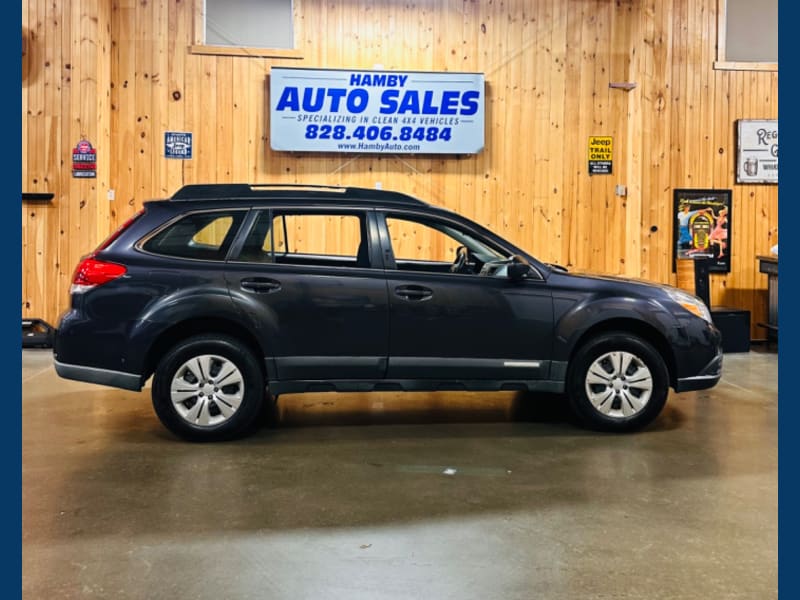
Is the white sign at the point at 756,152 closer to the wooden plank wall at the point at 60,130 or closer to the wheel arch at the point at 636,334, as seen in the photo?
the wheel arch at the point at 636,334

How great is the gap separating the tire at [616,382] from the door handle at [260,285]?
2159mm

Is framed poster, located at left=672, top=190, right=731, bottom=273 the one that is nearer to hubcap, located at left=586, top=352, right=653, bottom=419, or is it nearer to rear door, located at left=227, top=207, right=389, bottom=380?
hubcap, located at left=586, top=352, right=653, bottom=419

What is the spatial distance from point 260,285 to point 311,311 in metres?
0.39

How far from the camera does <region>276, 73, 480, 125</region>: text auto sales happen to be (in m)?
8.91

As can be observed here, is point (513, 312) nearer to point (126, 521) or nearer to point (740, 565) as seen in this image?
point (740, 565)

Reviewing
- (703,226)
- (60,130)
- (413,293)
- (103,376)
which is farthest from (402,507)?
(703,226)

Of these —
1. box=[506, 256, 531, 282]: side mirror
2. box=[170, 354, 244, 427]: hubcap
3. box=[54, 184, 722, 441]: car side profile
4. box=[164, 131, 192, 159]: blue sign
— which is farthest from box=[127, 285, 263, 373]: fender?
box=[164, 131, 192, 159]: blue sign

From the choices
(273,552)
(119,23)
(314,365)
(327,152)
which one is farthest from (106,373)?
(119,23)

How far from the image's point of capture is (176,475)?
4297mm

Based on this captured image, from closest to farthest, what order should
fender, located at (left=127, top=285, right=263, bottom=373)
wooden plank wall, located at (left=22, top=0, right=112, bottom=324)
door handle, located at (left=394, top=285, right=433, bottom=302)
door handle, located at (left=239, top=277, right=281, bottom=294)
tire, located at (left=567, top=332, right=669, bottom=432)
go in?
fender, located at (left=127, top=285, right=263, bottom=373), door handle, located at (left=239, top=277, right=281, bottom=294), door handle, located at (left=394, top=285, right=433, bottom=302), tire, located at (left=567, top=332, right=669, bottom=432), wooden plank wall, located at (left=22, top=0, right=112, bottom=324)

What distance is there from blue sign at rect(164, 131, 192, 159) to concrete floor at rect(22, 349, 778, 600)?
3.98 metres

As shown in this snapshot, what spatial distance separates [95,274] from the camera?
4.91 metres

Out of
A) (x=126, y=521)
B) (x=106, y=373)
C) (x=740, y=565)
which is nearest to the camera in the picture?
(x=740, y=565)

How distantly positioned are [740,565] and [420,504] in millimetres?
1528
